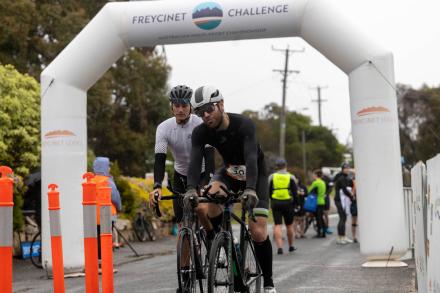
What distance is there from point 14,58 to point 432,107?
98.3 feet

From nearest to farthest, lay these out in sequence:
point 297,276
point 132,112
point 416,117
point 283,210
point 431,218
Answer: point 431,218
point 297,276
point 283,210
point 132,112
point 416,117

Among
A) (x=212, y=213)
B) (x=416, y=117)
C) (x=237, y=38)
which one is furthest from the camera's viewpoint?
(x=416, y=117)

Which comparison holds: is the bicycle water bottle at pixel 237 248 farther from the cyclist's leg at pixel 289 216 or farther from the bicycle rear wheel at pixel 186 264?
the cyclist's leg at pixel 289 216

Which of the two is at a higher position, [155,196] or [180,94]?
[180,94]

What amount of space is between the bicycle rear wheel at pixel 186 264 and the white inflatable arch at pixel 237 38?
235 inches

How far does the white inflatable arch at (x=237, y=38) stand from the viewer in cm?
1219

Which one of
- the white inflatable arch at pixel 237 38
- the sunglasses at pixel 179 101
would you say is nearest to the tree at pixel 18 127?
the white inflatable arch at pixel 237 38

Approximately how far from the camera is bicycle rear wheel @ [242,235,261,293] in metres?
7.09

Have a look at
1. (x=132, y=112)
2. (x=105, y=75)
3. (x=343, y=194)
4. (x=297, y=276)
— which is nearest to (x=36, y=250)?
(x=297, y=276)

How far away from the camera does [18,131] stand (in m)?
16.3

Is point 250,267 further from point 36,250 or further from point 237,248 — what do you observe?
point 36,250


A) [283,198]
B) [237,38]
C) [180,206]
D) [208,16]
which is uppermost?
[208,16]

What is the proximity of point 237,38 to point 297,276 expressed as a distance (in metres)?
4.05

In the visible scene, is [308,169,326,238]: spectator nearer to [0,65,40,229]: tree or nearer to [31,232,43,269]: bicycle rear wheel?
[0,65,40,229]: tree
